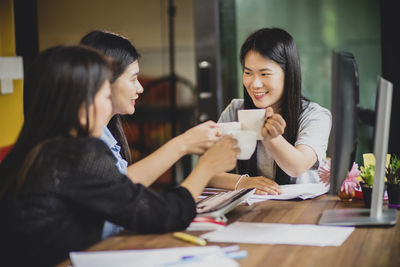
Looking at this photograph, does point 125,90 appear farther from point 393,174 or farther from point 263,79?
point 393,174

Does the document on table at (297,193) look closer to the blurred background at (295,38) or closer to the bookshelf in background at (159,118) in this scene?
the blurred background at (295,38)

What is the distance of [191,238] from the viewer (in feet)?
4.20

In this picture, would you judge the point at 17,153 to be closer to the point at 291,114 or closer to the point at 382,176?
the point at 382,176

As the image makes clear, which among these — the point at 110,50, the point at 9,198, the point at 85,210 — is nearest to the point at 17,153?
the point at 9,198

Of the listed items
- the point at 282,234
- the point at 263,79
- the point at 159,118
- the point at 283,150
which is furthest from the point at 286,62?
the point at 159,118

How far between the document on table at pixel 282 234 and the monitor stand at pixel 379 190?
57 millimetres

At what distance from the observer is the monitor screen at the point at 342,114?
1243mm

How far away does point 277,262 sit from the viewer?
3.70 ft

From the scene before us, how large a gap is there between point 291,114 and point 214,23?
4.77 ft

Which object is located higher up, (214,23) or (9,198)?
(214,23)

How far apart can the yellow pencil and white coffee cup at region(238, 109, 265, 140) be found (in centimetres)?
43

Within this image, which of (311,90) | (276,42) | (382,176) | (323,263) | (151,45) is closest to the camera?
(323,263)

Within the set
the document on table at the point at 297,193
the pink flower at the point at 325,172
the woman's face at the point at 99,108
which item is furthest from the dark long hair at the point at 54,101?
the pink flower at the point at 325,172

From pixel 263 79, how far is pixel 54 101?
1034 millimetres
